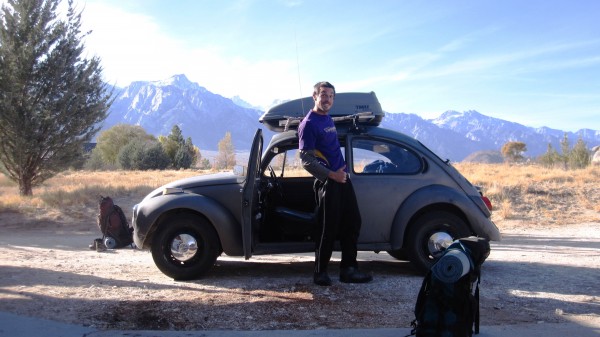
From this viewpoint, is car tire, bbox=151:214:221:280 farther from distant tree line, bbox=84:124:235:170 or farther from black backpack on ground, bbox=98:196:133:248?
distant tree line, bbox=84:124:235:170

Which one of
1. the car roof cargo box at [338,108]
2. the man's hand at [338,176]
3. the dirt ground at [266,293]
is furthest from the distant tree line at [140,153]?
the man's hand at [338,176]

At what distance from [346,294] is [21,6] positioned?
17806 millimetres

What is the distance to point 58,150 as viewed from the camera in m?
18.8

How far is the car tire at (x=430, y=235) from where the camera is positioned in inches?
223

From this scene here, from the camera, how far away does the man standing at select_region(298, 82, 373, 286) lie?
16.9ft

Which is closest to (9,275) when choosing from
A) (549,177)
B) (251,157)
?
(251,157)

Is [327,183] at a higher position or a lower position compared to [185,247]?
higher

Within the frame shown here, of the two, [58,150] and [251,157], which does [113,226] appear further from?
[58,150]

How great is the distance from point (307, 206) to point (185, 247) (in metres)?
1.57

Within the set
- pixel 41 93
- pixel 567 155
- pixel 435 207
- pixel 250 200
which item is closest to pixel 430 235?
pixel 435 207

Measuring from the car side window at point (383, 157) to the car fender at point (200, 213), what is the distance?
162 centimetres

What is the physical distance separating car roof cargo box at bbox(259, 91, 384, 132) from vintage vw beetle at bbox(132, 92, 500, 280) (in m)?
0.01

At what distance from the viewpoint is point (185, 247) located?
5551mm

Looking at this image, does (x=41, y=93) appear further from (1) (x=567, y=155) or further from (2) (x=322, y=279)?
(1) (x=567, y=155)
